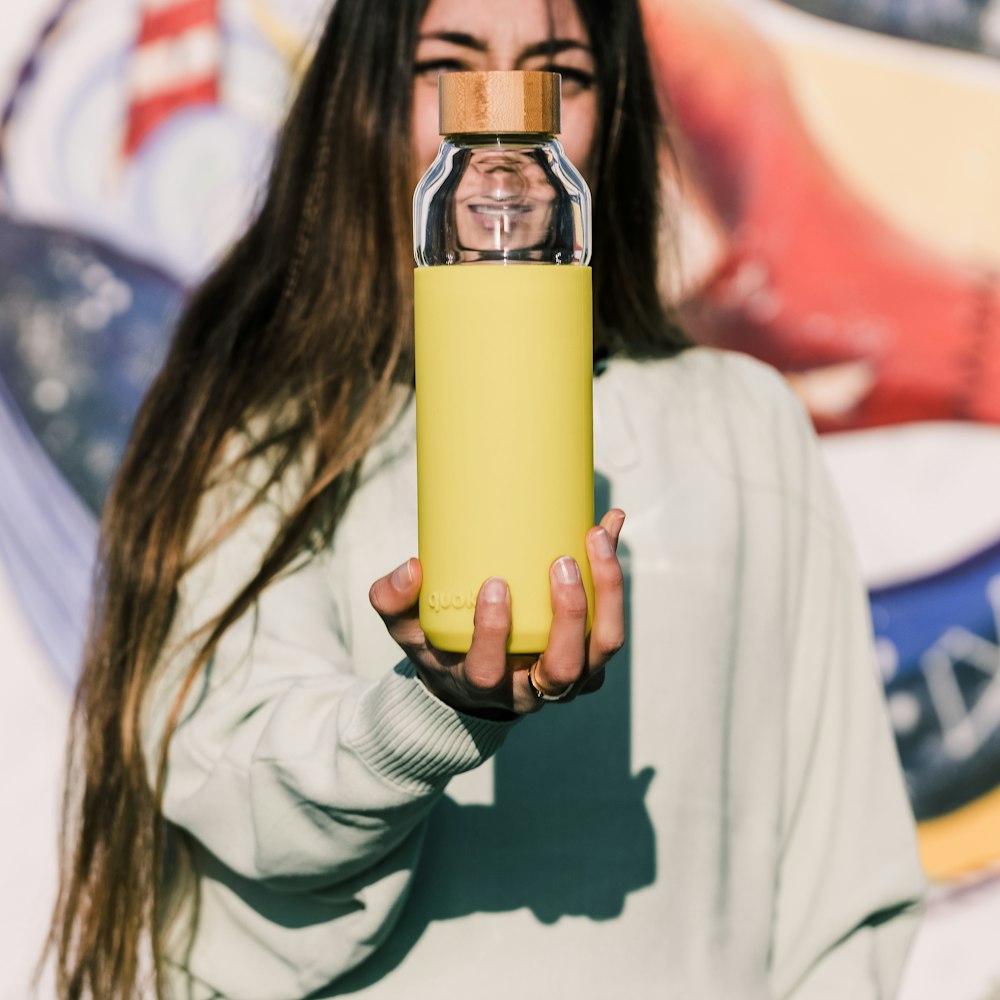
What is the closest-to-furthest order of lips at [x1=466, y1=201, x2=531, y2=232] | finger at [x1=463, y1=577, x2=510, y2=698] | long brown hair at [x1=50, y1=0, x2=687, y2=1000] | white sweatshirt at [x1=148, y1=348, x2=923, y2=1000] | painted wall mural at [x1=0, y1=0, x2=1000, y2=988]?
finger at [x1=463, y1=577, x2=510, y2=698]
lips at [x1=466, y1=201, x2=531, y2=232]
white sweatshirt at [x1=148, y1=348, x2=923, y2=1000]
long brown hair at [x1=50, y1=0, x2=687, y2=1000]
painted wall mural at [x1=0, y1=0, x2=1000, y2=988]

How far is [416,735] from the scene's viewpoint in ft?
2.82

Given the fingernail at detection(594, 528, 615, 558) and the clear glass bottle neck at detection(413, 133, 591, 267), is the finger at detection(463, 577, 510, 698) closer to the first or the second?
the fingernail at detection(594, 528, 615, 558)

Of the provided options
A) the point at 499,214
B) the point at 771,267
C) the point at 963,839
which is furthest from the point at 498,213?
the point at 963,839

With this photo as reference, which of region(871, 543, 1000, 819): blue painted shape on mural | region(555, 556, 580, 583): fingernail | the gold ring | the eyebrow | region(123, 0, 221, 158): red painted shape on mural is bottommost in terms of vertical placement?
region(871, 543, 1000, 819): blue painted shape on mural

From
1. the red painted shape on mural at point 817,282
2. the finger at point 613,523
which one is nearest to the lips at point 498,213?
the finger at point 613,523

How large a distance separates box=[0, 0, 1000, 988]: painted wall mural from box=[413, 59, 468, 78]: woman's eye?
85 centimetres

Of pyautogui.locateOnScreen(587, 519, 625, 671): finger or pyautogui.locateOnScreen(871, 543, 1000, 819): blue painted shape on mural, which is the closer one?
pyautogui.locateOnScreen(587, 519, 625, 671): finger

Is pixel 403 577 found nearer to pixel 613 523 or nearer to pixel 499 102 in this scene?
pixel 613 523

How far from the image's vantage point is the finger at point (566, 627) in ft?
2.43

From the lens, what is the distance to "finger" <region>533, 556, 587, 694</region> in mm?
742

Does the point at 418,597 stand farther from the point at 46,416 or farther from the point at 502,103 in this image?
the point at 46,416

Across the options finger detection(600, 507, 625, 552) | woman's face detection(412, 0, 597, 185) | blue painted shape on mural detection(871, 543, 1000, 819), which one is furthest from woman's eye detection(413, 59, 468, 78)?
blue painted shape on mural detection(871, 543, 1000, 819)

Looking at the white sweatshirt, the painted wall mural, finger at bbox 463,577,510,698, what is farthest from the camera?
the painted wall mural

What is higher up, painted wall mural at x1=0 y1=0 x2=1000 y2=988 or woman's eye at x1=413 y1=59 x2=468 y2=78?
woman's eye at x1=413 y1=59 x2=468 y2=78
